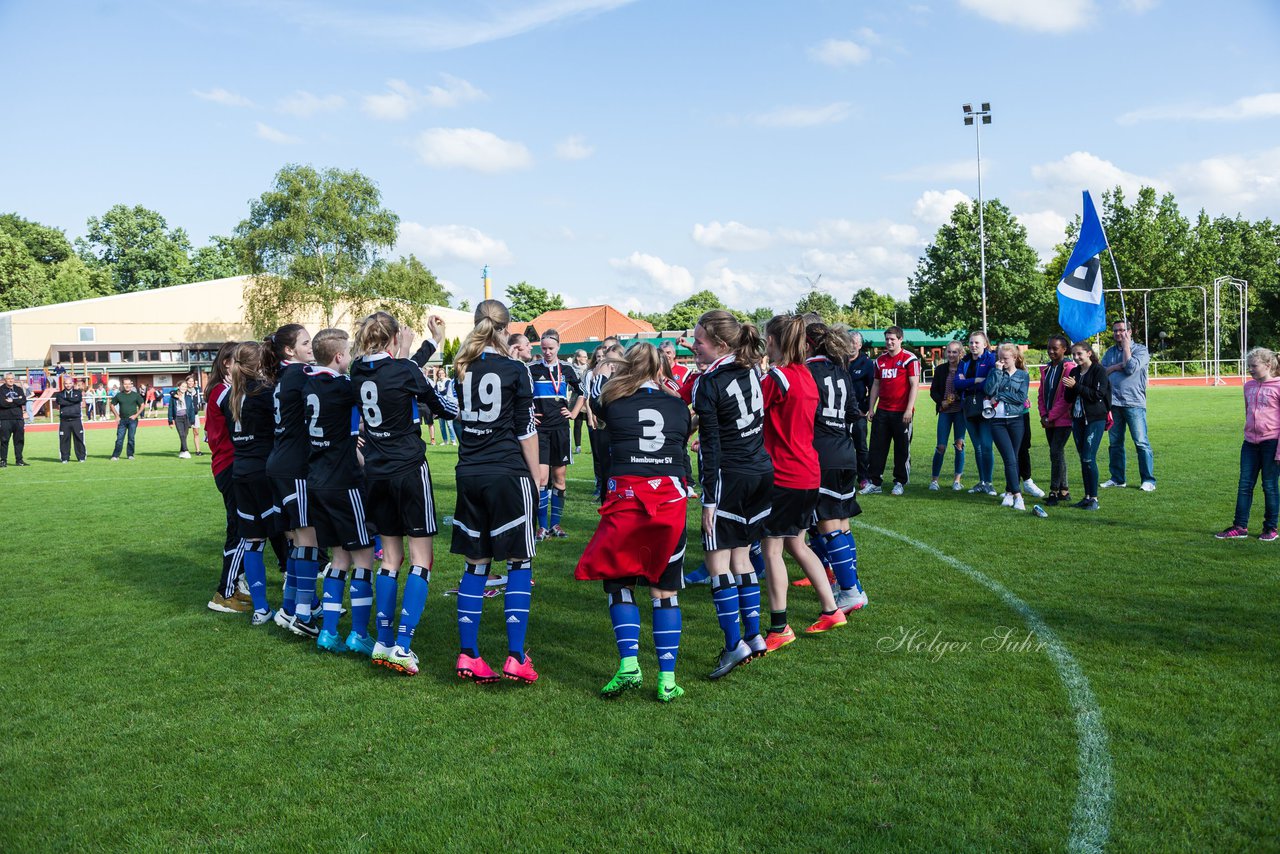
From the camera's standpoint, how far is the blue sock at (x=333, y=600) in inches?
233

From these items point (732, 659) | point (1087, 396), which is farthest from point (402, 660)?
point (1087, 396)

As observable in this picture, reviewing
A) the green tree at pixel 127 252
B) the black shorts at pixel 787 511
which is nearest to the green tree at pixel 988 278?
the black shorts at pixel 787 511

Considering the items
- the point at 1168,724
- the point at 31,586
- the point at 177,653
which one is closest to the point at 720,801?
the point at 1168,724

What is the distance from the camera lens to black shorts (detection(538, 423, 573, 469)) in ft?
28.2

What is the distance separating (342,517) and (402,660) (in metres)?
1.00

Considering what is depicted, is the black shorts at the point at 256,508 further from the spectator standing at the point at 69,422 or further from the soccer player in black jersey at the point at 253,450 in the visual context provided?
the spectator standing at the point at 69,422

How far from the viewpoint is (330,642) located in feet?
19.4

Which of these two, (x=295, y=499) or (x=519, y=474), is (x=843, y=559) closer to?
(x=519, y=474)

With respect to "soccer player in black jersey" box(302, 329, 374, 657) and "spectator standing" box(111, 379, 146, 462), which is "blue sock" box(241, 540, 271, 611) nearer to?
"soccer player in black jersey" box(302, 329, 374, 657)

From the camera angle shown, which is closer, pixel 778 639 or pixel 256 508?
pixel 778 639

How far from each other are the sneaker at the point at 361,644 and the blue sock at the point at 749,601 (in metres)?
2.41

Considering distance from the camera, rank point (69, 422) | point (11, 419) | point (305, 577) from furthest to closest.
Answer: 1. point (69, 422)
2. point (11, 419)
3. point (305, 577)

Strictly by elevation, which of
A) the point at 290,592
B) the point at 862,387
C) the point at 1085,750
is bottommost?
the point at 1085,750

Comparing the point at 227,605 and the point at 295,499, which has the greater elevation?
the point at 295,499
